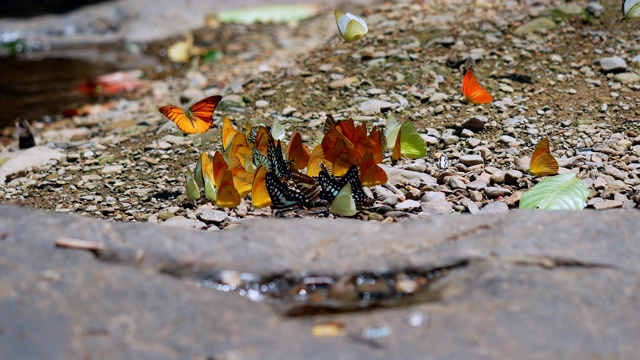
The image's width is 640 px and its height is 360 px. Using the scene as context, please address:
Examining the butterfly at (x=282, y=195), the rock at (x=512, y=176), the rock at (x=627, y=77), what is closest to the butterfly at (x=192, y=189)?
the butterfly at (x=282, y=195)

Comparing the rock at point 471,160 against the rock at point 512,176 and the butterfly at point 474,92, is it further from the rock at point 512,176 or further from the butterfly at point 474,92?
the butterfly at point 474,92

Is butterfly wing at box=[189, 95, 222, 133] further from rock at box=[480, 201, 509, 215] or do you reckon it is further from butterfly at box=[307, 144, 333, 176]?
rock at box=[480, 201, 509, 215]

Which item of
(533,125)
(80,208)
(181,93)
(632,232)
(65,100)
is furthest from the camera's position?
(65,100)

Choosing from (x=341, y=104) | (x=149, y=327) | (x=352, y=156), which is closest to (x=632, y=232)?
(x=352, y=156)

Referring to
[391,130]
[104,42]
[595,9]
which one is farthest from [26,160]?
[104,42]

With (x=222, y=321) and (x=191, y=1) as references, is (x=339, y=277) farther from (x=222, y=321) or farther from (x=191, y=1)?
(x=191, y=1)

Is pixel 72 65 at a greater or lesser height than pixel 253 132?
lesser

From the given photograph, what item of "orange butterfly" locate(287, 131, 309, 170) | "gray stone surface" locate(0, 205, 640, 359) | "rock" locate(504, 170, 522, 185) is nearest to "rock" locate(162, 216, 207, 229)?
"orange butterfly" locate(287, 131, 309, 170)

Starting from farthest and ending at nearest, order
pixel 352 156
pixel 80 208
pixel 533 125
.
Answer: pixel 533 125 < pixel 80 208 < pixel 352 156
